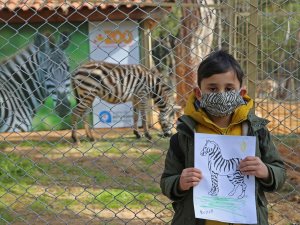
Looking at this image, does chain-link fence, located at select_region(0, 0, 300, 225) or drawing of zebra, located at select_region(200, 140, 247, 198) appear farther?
chain-link fence, located at select_region(0, 0, 300, 225)

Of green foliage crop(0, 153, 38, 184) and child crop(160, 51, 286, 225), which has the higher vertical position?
child crop(160, 51, 286, 225)

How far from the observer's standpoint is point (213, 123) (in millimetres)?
2084

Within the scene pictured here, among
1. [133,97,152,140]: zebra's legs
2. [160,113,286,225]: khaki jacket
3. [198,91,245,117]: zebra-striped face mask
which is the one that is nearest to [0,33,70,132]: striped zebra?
[133,97,152,140]: zebra's legs

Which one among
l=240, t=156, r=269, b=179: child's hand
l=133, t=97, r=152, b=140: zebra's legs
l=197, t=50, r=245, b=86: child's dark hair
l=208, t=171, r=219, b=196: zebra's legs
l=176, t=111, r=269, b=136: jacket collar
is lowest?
l=133, t=97, r=152, b=140: zebra's legs

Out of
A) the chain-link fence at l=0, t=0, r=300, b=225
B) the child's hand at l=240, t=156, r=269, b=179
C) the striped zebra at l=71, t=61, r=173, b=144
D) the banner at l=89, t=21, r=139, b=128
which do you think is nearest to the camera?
the child's hand at l=240, t=156, r=269, b=179

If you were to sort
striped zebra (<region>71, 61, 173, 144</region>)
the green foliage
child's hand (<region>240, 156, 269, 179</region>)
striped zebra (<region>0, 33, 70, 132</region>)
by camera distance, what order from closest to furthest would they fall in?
1. child's hand (<region>240, 156, 269, 179</region>)
2. the green foliage
3. striped zebra (<region>71, 61, 173, 144</region>)
4. striped zebra (<region>0, 33, 70, 132</region>)

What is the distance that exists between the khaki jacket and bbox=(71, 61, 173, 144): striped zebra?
6903mm

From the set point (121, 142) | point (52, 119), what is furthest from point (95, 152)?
point (52, 119)

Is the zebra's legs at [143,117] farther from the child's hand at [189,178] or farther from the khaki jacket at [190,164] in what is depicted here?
the child's hand at [189,178]

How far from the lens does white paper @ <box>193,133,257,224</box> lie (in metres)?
2.05

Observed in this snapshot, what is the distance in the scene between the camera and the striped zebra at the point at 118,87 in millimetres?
9305

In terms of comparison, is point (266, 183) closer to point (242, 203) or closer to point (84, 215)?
point (242, 203)

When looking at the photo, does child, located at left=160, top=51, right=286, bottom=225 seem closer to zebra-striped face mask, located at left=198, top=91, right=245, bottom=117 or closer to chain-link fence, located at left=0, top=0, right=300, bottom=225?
zebra-striped face mask, located at left=198, top=91, right=245, bottom=117

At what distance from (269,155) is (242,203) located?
27cm
